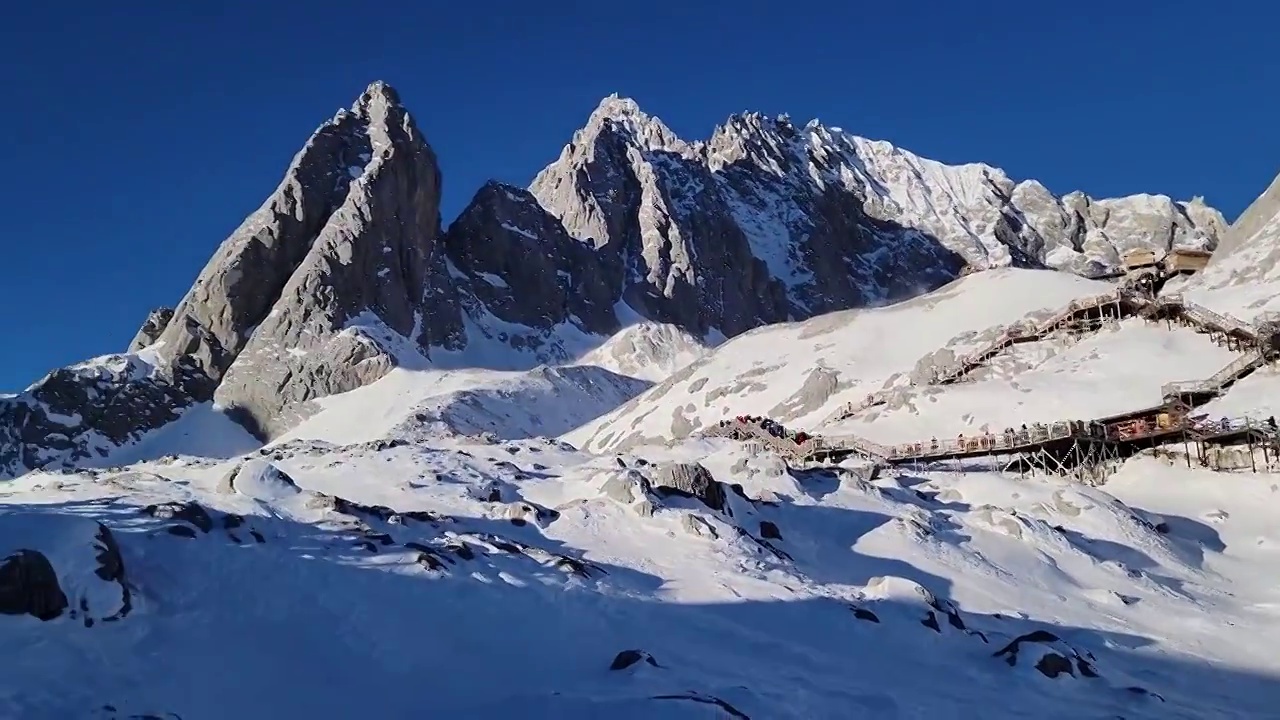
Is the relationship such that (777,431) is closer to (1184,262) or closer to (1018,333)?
(1018,333)

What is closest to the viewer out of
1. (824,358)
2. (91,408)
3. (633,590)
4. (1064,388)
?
(633,590)

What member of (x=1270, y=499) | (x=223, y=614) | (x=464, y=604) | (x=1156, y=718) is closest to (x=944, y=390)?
(x=1270, y=499)

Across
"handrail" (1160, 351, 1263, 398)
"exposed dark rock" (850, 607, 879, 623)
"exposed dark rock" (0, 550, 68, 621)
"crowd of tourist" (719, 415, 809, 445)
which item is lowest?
"exposed dark rock" (850, 607, 879, 623)

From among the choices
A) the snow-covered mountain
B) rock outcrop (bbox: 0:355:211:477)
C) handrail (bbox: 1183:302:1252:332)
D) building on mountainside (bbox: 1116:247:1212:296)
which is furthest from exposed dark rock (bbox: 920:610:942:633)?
rock outcrop (bbox: 0:355:211:477)

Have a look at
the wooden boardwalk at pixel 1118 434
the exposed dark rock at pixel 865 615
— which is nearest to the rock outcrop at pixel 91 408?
the wooden boardwalk at pixel 1118 434

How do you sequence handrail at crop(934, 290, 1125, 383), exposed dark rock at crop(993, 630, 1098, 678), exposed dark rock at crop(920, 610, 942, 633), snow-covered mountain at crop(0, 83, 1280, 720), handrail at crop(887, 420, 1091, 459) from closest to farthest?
snow-covered mountain at crop(0, 83, 1280, 720) < exposed dark rock at crop(993, 630, 1098, 678) < exposed dark rock at crop(920, 610, 942, 633) < handrail at crop(887, 420, 1091, 459) < handrail at crop(934, 290, 1125, 383)

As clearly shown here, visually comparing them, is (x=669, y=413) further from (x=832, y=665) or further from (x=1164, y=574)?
(x=832, y=665)

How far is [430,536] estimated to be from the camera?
29922 millimetres

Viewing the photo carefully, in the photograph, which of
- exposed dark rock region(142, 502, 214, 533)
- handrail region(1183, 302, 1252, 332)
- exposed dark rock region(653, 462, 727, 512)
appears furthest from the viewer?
handrail region(1183, 302, 1252, 332)

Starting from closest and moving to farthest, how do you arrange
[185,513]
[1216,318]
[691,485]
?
[185,513] < [691,485] < [1216,318]

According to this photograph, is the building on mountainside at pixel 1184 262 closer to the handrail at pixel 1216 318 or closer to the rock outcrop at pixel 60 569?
the handrail at pixel 1216 318

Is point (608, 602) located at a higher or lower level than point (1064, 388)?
lower

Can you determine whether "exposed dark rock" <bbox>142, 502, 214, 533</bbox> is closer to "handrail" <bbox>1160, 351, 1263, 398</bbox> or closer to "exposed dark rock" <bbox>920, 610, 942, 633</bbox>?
"exposed dark rock" <bbox>920, 610, 942, 633</bbox>

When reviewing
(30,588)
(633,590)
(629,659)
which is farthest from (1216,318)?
(30,588)
